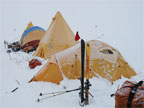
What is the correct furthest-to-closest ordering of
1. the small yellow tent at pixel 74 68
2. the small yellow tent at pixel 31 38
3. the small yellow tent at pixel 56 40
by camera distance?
the small yellow tent at pixel 31 38, the small yellow tent at pixel 56 40, the small yellow tent at pixel 74 68

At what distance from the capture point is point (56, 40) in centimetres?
779

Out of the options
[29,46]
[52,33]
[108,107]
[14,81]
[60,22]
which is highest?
[60,22]

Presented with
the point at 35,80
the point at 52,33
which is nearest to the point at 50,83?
the point at 35,80

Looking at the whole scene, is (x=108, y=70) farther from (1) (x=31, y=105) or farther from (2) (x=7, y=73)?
(2) (x=7, y=73)

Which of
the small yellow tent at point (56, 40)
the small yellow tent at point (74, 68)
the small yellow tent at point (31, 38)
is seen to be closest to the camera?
the small yellow tent at point (74, 68)

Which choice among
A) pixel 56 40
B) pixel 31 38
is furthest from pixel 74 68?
pixel 31 38

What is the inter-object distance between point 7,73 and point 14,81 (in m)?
1.10

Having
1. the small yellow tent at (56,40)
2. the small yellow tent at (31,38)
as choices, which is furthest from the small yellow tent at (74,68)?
the small yellow tent at (31,38)

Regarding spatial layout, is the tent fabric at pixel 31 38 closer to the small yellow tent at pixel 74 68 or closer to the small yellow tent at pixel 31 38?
the small yellow tent at pixel 31 38

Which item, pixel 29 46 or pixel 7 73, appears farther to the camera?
pixel 29 46

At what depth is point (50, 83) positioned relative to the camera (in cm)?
440

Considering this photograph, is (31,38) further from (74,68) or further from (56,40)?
(74,68)

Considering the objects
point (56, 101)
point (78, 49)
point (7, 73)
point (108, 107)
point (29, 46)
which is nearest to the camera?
point (108, 107)

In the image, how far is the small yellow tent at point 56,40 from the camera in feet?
25.2
